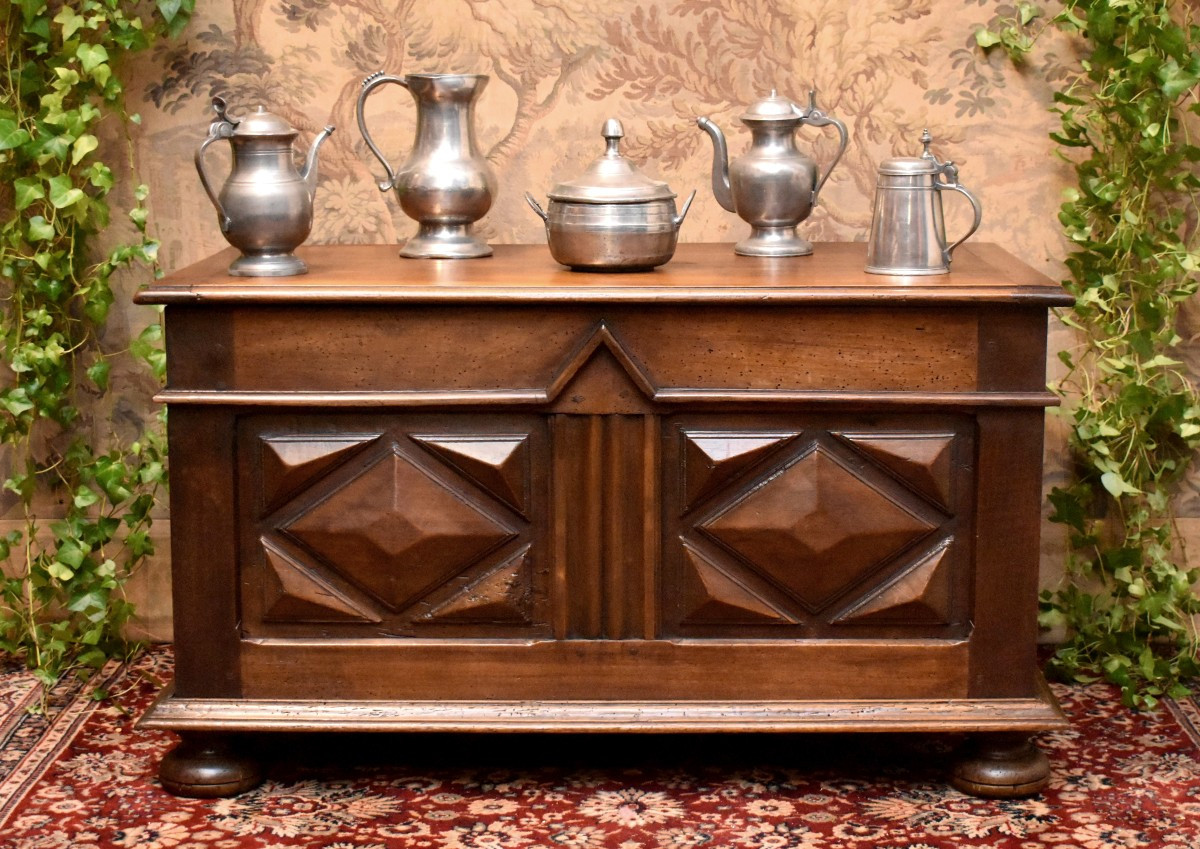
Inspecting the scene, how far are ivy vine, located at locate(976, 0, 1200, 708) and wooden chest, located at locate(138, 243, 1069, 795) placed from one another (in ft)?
1.95

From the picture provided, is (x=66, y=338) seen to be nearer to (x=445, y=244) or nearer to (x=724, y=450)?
(x=445, y=244)

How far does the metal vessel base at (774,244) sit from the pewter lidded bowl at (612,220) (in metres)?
0.24

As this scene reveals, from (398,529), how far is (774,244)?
0.82 m

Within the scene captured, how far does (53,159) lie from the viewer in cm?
287

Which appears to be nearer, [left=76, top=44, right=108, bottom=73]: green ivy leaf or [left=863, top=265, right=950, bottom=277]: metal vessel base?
[left=863, top=265, right=950, bottom=277]: metal vessel base

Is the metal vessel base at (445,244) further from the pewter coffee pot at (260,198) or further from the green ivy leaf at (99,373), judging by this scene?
the green ivy leaf at (99,373)

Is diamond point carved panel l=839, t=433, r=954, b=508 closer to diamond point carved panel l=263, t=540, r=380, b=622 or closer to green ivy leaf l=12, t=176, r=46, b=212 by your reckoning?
diamond point carved panel l=263, t=540, r=380, b=622

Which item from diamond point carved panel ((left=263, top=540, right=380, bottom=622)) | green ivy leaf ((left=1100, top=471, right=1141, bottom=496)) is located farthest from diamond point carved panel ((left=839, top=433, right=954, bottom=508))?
diamond point carved panel ((left=263, top=540, right=380, bottom=622))

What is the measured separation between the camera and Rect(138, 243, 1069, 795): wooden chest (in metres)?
2.31

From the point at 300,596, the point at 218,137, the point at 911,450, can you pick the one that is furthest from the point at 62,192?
Answer: the point at 911,450

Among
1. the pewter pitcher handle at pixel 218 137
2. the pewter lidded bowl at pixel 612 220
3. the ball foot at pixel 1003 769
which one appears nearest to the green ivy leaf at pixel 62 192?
the pewter pitcher handle at pixel 218 137

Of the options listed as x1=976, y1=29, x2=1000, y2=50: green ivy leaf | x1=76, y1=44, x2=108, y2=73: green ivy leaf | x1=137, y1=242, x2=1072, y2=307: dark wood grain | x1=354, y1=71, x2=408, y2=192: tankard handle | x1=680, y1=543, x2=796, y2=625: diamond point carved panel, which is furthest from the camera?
x1=976, y1=29, x2=1000, y2=50: green ivy leaf

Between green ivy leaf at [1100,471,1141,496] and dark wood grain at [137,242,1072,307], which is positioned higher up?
dark wood grain at [137,242,1072,307]

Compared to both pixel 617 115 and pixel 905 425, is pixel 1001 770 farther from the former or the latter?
pixel 617 115
